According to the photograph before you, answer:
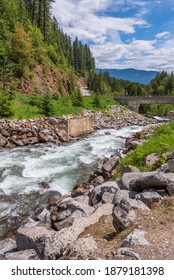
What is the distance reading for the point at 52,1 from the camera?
74625 millimetres

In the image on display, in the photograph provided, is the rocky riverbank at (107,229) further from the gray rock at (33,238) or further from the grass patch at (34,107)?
the grass patch at (34,107)

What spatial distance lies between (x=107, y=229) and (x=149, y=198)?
1.53m

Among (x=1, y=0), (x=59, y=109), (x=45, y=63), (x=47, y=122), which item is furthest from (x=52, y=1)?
(x=47, y=122)

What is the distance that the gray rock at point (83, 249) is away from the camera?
14.6 ft

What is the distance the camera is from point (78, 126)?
32.2 m

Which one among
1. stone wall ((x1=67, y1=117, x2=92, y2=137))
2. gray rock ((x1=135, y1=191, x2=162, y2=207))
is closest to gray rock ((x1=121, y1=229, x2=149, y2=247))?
gray rock ((x1=135, y1=191, x2=162, y2=207))

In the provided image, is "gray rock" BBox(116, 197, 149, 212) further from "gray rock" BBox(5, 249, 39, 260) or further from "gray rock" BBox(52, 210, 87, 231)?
"gray rock" BBox(5, 249, 39, 260)

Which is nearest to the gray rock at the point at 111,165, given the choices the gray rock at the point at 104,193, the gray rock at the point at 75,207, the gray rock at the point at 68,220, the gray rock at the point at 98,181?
the gray rock at the point at 98,181

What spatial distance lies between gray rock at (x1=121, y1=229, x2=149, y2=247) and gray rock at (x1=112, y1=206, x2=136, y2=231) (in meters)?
0.52

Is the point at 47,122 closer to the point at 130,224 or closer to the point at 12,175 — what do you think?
the point at 12,175

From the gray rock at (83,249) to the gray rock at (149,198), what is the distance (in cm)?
243

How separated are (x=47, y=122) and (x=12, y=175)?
51.4ft

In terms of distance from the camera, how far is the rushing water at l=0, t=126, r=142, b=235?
45.4ft

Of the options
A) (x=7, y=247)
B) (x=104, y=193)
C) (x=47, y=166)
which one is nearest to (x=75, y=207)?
(x=104, y=193)
